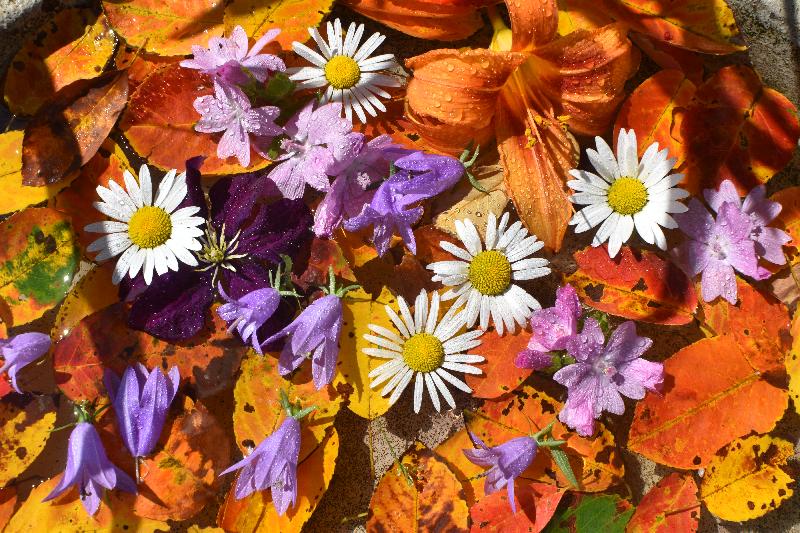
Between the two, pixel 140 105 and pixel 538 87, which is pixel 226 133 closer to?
pixel 140 105

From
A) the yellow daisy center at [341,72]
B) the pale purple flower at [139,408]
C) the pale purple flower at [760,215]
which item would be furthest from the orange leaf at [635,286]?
the pale purple flower at [139,408]

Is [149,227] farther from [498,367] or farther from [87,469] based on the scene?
[498,367]

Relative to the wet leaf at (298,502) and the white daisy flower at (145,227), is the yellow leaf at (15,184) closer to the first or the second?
the white daisy flower at (145,227)

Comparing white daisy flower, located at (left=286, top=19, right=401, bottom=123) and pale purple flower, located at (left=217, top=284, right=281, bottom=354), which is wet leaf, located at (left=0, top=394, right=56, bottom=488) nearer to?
pale purple flower, located at (left=217, top=284, right=281, bottom=354)

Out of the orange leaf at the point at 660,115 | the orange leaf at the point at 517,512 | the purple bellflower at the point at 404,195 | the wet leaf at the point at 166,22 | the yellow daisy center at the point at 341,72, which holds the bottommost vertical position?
the orange leaf at the point at 517,512

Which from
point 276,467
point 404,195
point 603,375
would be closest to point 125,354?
point 276,467

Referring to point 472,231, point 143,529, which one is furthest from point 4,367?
point 472,231
